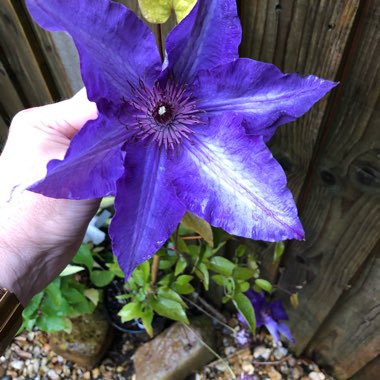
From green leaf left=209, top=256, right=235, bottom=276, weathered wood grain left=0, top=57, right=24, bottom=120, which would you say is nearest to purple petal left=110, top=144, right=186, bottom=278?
green leaf left=209, top=256, right=235, bottom=276

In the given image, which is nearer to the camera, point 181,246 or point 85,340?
point 181,246

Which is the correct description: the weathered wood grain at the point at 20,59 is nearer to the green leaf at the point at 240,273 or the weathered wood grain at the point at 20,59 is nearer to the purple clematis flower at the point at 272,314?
the green leaf at the point at 240,273

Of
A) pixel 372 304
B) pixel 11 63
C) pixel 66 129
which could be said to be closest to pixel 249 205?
pixel 66 129

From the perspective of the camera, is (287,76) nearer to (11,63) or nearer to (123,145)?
(123,145)

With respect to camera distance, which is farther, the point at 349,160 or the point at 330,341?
the point at 330,341

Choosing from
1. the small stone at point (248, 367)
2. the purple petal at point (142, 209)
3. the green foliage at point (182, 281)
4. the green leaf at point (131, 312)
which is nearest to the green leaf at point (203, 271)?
the green foliage at point (182, 281)

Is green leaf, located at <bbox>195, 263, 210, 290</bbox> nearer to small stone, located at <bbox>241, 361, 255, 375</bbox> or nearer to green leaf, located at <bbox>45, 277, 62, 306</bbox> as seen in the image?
green leaf, located at <bbox>45, 277, 62, 306</bbox>

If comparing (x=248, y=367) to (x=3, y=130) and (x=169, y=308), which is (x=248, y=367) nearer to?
(x=169, y=308)

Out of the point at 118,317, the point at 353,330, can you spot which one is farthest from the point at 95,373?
the point at 353,330
